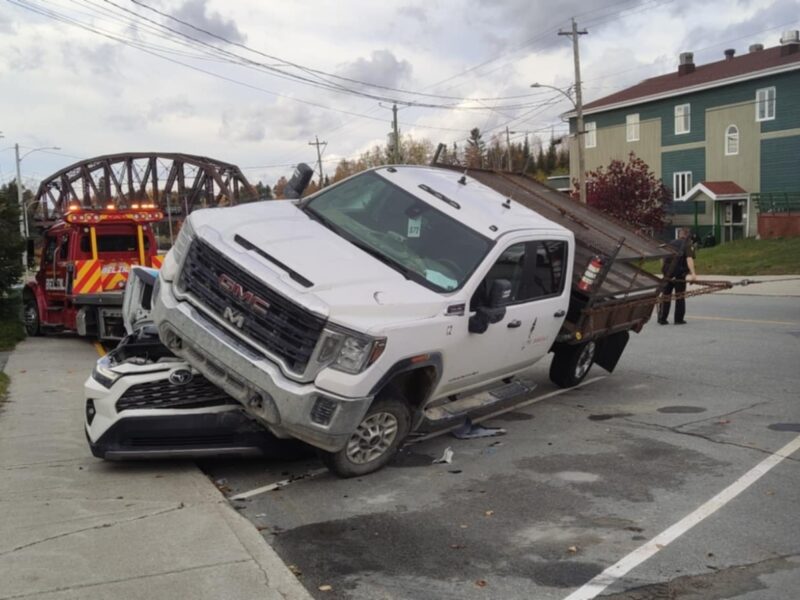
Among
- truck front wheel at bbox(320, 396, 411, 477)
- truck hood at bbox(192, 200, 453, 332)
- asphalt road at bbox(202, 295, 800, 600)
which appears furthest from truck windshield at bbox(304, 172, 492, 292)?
asphalt road at bbox(202, 295, 800, 600)

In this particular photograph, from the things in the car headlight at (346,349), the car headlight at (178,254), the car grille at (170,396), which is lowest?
the car grille at (170,396)

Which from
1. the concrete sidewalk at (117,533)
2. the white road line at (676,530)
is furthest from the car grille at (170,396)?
the white road line at (676,530)

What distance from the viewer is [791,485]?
579cm

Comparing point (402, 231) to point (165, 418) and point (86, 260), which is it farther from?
point (86, 260)

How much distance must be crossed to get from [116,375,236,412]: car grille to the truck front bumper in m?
0.28

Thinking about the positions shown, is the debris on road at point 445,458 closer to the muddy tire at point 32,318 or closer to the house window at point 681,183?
the muddy tire at point 32,318

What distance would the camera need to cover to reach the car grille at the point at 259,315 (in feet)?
18.1

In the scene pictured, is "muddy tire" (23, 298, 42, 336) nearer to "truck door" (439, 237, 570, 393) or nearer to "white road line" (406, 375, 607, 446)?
"white road line" (406, 375, 607, 446)

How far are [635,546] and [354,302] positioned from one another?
7.92ft

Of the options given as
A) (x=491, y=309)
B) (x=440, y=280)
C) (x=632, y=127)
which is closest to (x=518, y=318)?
(x=491, y=309)

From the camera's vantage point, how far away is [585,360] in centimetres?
959

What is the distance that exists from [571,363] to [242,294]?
478cm

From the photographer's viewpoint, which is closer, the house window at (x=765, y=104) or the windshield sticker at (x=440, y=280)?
the windshield sticker at (x=440, y=280)

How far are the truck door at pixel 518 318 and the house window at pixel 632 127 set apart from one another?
4135 centimetres
